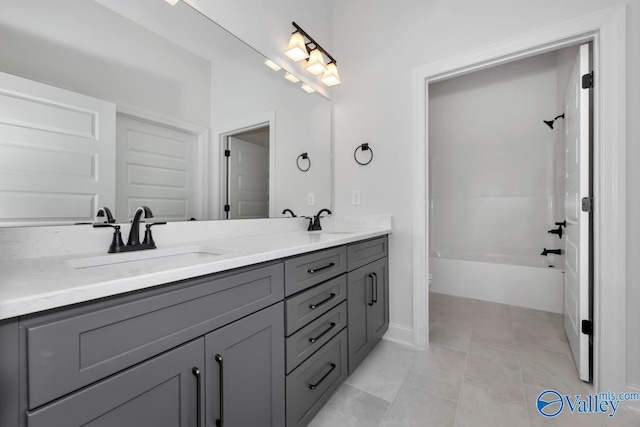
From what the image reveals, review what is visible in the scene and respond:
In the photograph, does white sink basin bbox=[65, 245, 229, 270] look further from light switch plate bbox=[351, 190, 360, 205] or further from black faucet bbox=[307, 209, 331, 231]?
light switch plate bbox=[351, 190, 360, 205]

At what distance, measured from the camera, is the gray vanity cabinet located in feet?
5.10

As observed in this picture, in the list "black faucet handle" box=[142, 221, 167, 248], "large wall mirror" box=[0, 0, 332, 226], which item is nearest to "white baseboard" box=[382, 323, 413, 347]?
"large wall mirror" box=[0, 0, 332, 226]

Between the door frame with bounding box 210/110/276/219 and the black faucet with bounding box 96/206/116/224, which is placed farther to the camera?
the door frame with bounding box 210/110/276/219

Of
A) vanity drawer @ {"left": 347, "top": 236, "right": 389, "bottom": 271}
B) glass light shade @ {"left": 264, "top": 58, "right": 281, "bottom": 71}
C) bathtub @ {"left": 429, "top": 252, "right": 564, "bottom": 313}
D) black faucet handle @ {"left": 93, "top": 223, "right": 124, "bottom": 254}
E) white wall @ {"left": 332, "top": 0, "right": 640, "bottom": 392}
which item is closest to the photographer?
black faucet handle @ {"left": 93, "top": 223, "right": 124, "bottom": 254}

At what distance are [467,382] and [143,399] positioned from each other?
65.0 inches

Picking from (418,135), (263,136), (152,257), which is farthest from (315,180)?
(152,257)

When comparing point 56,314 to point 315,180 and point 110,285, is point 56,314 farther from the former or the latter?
point 315,180

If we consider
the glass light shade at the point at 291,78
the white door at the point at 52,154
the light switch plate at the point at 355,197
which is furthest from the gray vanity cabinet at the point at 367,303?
the glass light shade at the point at 291,78

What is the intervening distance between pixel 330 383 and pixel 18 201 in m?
1.42

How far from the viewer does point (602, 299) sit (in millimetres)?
1438

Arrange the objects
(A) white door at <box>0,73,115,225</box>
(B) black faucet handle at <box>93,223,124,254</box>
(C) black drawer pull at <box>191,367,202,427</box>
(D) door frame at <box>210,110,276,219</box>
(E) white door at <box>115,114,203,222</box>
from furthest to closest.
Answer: (D) door frame at <box>210,110,276,219</box> < (E) white door at <box>115,114,203,222</box> < (B) black faucet handle at <box>93,223,124,254</box> < (A) white door at <box>0,73,115,225</box> < (C) black drawer pull at <box>191,367,202,427</box>

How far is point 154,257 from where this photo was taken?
1096 millimetres

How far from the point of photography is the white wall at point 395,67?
1714 mm

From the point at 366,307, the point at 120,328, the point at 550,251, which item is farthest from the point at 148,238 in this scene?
the point at 550,251
